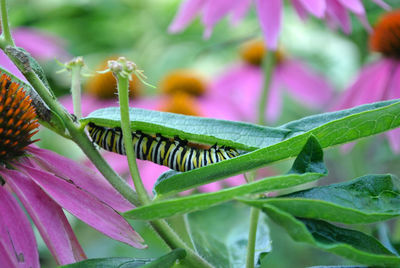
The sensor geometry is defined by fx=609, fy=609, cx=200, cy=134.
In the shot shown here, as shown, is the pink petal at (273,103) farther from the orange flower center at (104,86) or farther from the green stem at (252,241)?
the green stem at (252,241)

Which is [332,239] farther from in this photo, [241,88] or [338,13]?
[241,88]

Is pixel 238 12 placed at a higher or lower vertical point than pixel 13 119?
higher

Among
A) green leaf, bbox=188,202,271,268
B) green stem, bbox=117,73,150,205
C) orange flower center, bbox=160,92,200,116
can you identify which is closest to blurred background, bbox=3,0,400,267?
orange flower center, bbox=160,92,200,116

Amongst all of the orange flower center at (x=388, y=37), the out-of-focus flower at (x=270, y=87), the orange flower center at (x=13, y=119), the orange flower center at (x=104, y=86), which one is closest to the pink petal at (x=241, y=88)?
the out-of-focus flower at (x=270, y=87)

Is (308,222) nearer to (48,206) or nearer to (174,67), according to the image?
(48,206)

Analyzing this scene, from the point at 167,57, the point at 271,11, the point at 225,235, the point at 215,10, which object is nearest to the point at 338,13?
the point at 271,11

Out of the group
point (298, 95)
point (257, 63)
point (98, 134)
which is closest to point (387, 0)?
point (298, 95)
